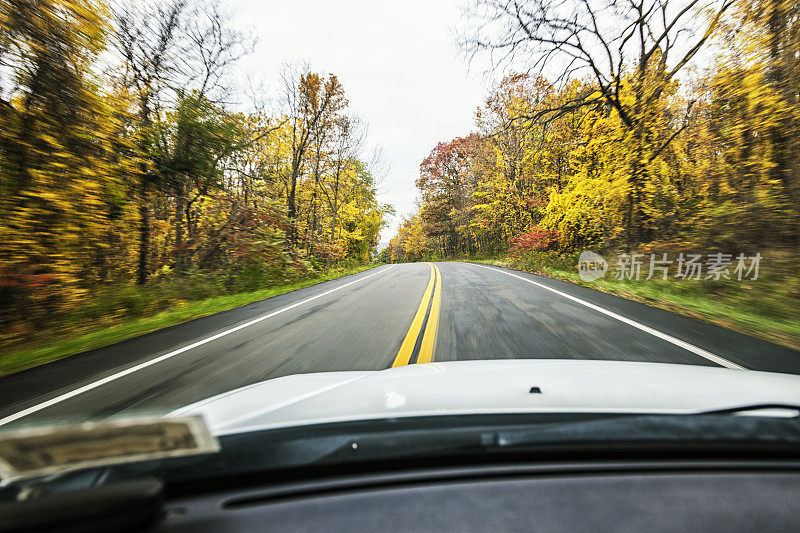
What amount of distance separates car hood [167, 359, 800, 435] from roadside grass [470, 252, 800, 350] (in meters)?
3.59

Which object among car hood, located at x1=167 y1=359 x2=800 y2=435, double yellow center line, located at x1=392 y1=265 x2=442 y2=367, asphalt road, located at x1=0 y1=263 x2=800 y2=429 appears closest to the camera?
car hood, located at x1=167 y1=359 x2=800 y2=435

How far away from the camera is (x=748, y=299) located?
5559mm

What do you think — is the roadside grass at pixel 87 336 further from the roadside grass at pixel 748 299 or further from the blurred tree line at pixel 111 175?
the roadside grass at pixel 748 299

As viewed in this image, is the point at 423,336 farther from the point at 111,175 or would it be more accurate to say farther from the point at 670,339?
the point at 111,175

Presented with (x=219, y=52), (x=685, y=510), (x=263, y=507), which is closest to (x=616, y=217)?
(x=685, y=510)

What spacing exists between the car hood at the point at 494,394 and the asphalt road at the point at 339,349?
1.21 meters

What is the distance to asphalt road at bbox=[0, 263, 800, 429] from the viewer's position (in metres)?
2.74

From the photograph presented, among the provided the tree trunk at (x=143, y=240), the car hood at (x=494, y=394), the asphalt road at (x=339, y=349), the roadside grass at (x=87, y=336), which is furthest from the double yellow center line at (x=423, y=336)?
the tree trunk at (x=143, y=240)

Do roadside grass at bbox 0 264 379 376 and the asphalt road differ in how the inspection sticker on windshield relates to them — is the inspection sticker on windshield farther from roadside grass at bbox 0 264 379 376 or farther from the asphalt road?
roadside grass at bbox 0 264 379 376

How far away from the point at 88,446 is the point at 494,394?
1506mm

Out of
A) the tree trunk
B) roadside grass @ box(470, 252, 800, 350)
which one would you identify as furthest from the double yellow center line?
the tree trunk

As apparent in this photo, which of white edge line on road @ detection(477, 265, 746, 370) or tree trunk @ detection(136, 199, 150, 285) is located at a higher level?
tree trunk @ detection(136, 199, 150, 285)

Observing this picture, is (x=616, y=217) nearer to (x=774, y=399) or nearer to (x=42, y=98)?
(x=774, y=399)

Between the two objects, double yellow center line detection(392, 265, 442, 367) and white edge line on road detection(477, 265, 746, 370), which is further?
double yellow center line detection(392, 265, 442, 367)
